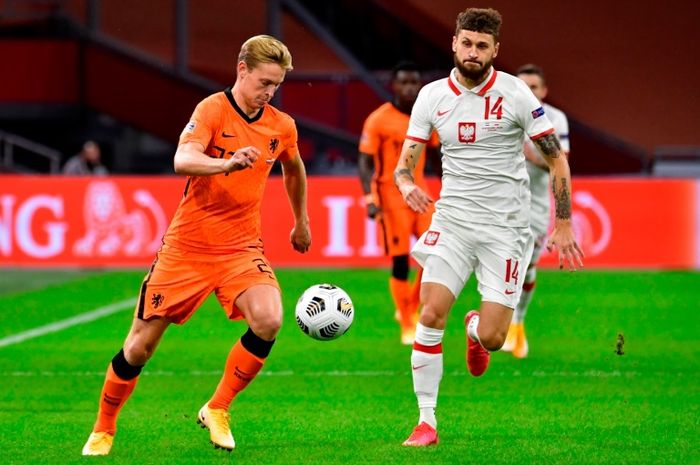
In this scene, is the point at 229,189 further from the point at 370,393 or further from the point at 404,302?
the point at 404,302

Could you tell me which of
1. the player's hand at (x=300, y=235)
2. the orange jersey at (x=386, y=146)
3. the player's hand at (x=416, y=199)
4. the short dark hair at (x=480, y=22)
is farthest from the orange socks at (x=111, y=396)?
the orange jersey at (x=386, y=146)

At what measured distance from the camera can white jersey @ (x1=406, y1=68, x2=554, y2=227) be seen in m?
8.09

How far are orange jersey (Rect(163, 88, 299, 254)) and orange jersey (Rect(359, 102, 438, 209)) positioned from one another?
5158 mm

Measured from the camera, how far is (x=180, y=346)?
42.7 feet

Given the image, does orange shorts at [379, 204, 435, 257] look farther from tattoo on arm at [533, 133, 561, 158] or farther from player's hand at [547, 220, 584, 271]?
player's hand at [547, 220, 584, 271]

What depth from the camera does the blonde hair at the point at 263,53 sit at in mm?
7547

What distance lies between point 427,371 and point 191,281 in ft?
4.55

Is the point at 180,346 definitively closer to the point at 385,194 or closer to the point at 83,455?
the point at 385,194

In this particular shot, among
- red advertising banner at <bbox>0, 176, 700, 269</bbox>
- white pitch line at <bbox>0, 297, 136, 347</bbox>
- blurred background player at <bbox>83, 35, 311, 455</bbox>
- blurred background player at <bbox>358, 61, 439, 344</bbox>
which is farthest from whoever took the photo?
red advertising banner at <bbox>0, 176, 700, 269</bbox>

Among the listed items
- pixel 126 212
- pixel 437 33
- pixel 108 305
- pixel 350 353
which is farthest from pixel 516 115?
pixel 437 33

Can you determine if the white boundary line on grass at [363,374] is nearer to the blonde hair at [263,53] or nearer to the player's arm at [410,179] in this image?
the player's arm at [410,179]

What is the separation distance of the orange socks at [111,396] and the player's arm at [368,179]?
5.54 metres

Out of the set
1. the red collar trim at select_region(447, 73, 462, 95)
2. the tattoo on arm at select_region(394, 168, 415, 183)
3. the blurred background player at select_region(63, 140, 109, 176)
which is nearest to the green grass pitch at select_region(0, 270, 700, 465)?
the tattoo on arm at select_region(394, 168, 415, 183)

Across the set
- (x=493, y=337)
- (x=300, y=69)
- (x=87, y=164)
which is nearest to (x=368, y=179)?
(x=493, y=337)
